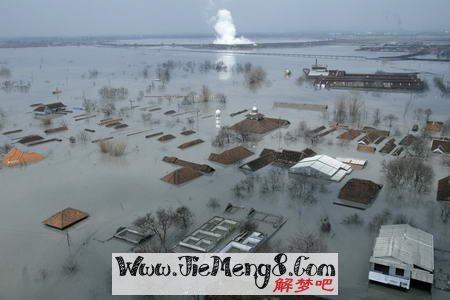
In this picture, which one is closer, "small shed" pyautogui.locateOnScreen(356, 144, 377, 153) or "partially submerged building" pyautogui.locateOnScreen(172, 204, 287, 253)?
"partially submerged building" pyautogui.locateOnScreen(172, 204, 287, 253)

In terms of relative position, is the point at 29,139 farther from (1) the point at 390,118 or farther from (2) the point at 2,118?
(1) the point at 390,118

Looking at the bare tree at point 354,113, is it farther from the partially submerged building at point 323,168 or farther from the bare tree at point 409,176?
the bare tree at point 409,176

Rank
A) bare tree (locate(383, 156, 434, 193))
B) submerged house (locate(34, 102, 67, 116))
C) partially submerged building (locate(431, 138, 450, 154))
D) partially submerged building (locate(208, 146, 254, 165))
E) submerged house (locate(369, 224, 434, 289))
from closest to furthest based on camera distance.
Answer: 1. submerged house (locate(369, 224, 434, 289))
2. bare tree (locate(383, 156, 434, 193))
3. partially submerged building (locate(208, 146, 254, 165))
4. partially submerged building (locate(431, 138, 450, 154))
5. submerged house (locate(34, 102, 67, 116))

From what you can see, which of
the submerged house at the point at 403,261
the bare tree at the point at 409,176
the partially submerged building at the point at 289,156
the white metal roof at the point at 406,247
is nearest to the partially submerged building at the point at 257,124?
the partially submerged building at the point at 289,156

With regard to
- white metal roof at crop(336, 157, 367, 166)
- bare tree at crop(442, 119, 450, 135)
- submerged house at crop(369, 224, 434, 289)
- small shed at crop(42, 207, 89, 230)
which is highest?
bare tree at crop(442, 119, 450, 135)

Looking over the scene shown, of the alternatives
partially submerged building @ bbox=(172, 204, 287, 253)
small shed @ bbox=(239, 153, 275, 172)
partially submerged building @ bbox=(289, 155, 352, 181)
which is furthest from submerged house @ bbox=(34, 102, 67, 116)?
partially submerged building @ bbox=(172, 204, 287, 253)

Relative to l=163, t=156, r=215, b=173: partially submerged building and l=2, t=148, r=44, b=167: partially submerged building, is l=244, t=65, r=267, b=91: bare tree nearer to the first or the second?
l=163, t=156, r=215, b=173: partially submerged building

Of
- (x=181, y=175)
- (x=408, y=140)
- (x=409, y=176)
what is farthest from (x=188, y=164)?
(x=408, y=140)
